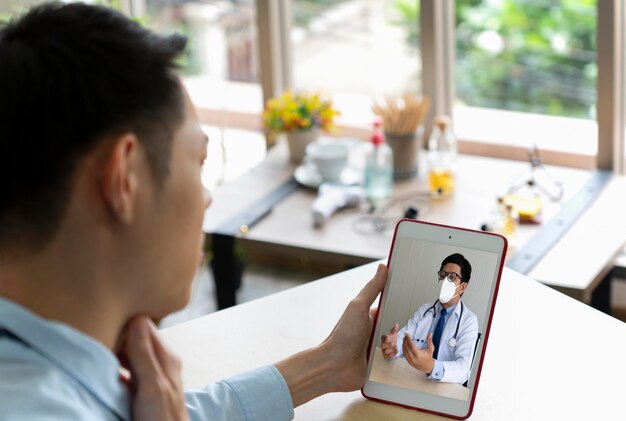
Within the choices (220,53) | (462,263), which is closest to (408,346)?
(462,263)

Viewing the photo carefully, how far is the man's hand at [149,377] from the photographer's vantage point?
1049mm

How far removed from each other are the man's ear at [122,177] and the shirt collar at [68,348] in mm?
128

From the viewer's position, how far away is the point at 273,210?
2.69 meters

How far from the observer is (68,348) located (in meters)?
0.92

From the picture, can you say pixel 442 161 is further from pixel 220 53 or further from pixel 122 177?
pixel 122 177

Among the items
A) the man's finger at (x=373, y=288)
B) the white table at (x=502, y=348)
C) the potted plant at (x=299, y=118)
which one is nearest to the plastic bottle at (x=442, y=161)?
the potted plant at (x=299, y=118)

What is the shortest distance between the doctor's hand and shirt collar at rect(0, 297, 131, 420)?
1.49 ft

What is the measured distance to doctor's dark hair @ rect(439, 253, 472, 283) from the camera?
4.30 feet

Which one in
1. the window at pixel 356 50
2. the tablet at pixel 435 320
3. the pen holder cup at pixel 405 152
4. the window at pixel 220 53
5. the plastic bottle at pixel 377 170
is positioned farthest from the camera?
the window at pixel 220 53

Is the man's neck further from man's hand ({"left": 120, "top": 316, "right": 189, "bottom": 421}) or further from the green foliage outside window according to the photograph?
the green foliage outside window

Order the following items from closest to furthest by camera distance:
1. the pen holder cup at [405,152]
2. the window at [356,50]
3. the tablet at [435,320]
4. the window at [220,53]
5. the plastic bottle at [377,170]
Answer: the tablet at [435,320]
the plastic bottle at [377,170]
the pen holder cup at [405,152]
the window at [356,50]
the window at [220,53]

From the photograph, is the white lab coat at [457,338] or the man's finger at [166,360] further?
the white lab coat at [457,338]

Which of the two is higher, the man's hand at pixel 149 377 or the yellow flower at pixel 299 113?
the man's hand at pixel 149 377

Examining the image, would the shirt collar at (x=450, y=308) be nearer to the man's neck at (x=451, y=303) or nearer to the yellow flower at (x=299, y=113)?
the man's neck at (x=451, y=303)
